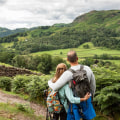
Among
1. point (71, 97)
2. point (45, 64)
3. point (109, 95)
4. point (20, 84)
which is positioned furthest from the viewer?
point (45, 64)

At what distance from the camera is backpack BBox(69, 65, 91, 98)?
127 inches

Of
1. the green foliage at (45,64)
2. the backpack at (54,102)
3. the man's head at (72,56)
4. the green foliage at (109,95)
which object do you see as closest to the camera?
the man's head at (72,56)

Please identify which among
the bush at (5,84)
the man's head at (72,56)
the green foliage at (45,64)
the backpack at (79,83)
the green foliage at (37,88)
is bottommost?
the green foliage at (45,64)

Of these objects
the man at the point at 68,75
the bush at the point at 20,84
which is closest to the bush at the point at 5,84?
the bush at the point at 20,84

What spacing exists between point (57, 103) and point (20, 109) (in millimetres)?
2762

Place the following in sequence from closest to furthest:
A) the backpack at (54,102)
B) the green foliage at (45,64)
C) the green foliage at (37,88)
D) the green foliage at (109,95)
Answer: the backpack at (54,102) → the green foliage at (109,95) → the green foliage at (37,88) → the green foliage at (45,64)

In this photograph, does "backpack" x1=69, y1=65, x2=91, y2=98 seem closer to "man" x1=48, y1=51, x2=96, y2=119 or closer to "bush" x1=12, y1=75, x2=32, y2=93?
"man" x1=48, y1=51, x2=96, y2=119

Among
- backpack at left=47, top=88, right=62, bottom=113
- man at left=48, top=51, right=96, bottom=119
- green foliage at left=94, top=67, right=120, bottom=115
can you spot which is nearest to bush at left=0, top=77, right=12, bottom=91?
green foliage at left=94, top=67, right=120, bottom=115

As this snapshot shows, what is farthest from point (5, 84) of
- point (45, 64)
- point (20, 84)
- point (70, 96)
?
point (45, 64)

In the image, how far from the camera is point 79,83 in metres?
3.29

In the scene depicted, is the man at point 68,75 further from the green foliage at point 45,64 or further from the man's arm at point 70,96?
the green foliage at point 45,64

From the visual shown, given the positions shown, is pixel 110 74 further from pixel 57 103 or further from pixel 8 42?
pixel 8 42

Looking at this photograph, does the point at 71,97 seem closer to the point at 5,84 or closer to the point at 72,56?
the point at 72,56

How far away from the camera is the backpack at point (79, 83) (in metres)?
3.24
